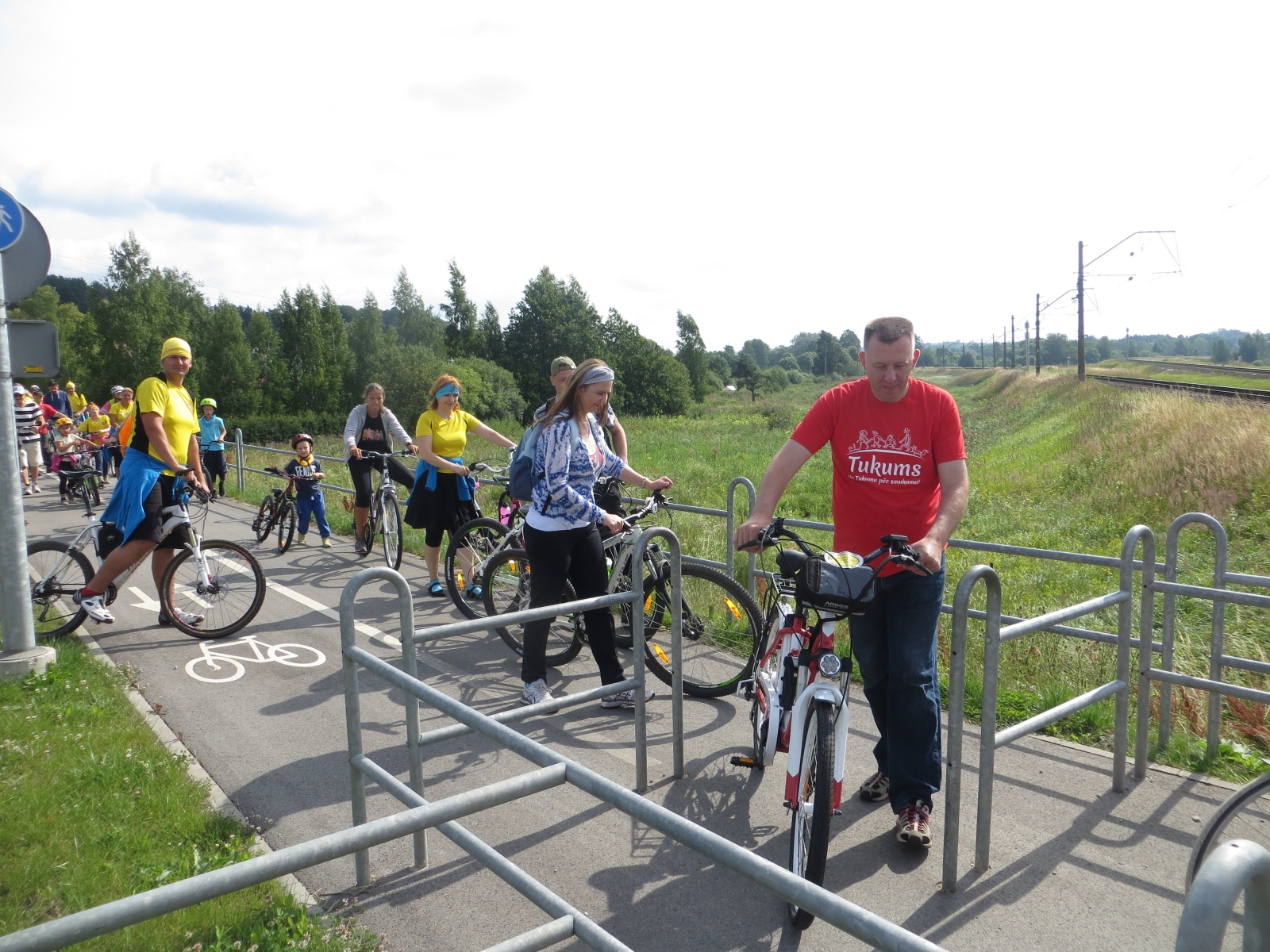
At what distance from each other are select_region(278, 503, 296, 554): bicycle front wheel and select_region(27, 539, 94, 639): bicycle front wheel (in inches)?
139

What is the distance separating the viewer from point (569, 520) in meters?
4.91

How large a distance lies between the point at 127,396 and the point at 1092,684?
16.2 metres

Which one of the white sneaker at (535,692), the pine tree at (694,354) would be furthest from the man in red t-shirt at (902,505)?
the pine tree at (694,354)

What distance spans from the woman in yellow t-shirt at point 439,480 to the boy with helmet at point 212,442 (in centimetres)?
761

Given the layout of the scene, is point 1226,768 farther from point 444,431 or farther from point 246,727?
point 444,431

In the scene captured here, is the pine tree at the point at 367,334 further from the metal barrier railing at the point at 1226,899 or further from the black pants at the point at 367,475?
the metal barrier railing at the point at 1226,899

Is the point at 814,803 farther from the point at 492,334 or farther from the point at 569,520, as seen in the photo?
the point at 492,334

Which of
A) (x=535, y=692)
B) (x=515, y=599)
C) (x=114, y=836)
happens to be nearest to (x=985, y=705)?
(x=535, y=692)

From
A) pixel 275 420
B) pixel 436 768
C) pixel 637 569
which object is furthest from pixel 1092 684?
pixel 275 420

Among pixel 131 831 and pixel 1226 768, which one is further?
pixel 1226 768

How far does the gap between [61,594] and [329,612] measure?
199 cm

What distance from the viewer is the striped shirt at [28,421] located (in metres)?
15.1

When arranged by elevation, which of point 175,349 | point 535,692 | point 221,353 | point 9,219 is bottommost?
point 535,692

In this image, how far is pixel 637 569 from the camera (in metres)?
3.99
